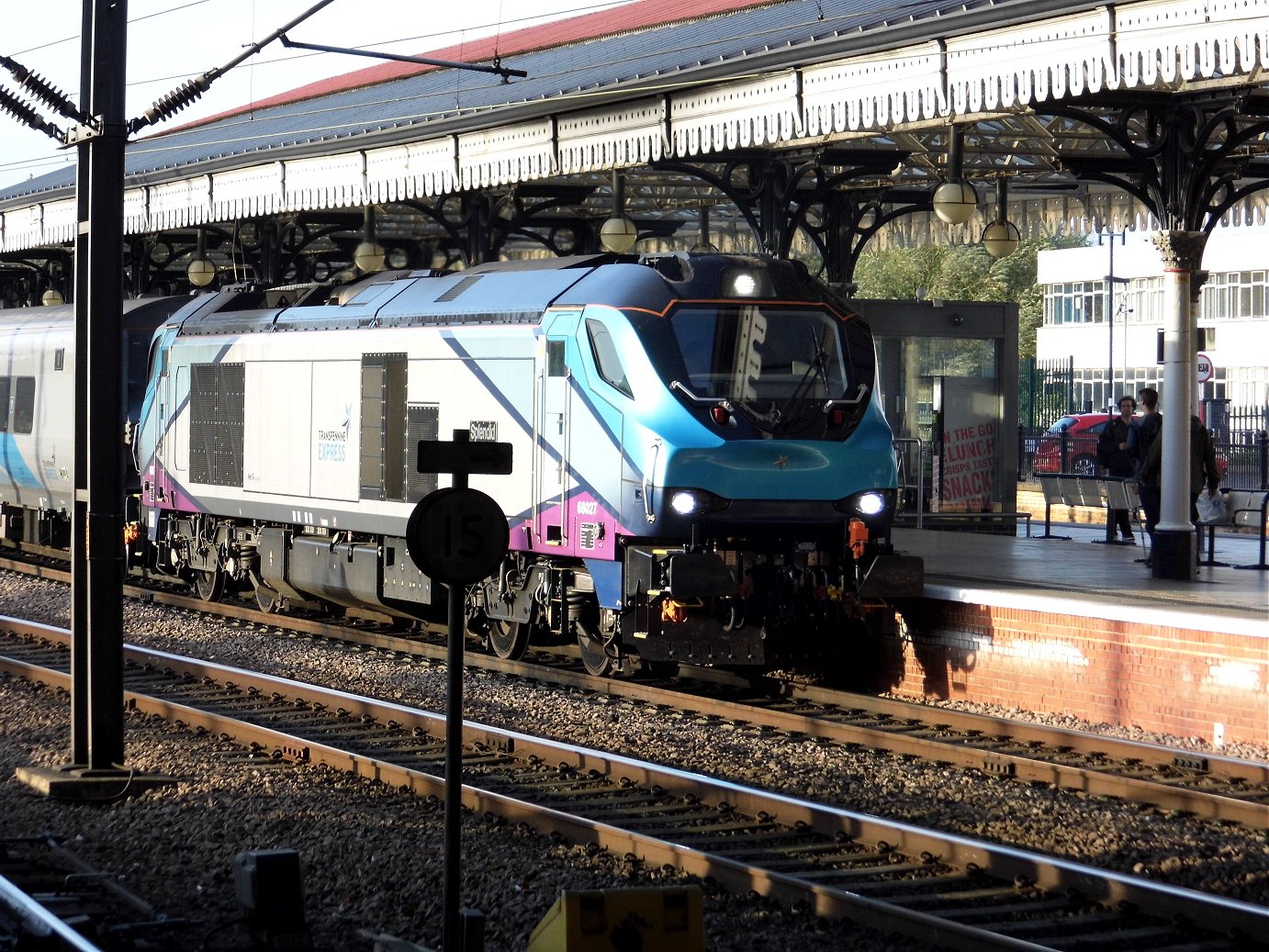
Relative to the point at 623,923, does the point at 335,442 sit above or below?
above

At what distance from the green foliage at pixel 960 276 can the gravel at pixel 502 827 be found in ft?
205

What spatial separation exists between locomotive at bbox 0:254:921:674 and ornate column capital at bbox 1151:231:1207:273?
3198 mm

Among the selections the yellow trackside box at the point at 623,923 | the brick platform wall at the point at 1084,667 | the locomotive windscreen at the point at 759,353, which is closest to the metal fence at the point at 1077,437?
the brick platform wall at the point at 1084,667

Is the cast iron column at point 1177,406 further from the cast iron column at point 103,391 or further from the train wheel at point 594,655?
the cast iron column at point 103,391

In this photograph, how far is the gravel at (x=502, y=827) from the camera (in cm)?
792

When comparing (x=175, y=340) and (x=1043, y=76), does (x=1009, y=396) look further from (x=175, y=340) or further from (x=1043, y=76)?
(x=175, y=340)

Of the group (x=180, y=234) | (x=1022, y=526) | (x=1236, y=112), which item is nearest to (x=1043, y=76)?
(x=1236, y=112)

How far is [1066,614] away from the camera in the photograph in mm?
13055

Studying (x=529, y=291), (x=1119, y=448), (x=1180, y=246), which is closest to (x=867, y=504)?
(x=529, y=291)

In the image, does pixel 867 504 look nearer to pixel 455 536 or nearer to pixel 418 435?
pixel 418 435

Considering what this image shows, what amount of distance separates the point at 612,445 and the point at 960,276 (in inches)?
2550

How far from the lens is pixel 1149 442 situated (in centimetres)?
1983

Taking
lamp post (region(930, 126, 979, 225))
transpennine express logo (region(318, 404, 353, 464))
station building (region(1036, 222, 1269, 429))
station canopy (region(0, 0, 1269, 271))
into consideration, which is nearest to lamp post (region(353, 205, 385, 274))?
station canopy (region(0, 0, 1269, 271))

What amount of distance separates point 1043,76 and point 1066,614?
157 inches
